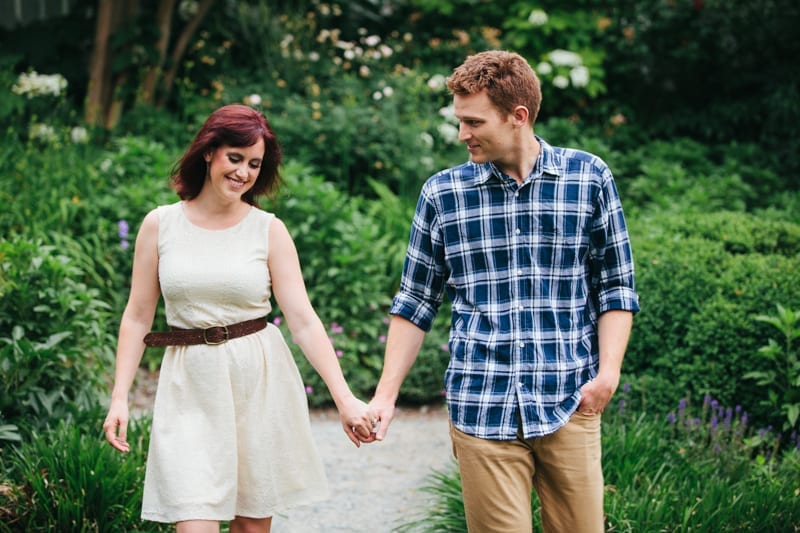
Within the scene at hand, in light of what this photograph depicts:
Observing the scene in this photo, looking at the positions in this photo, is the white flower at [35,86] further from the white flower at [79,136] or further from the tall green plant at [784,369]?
the tall green plant at [784,369]

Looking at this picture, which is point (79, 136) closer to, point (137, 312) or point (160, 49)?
point (160, 49)

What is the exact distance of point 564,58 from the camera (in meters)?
9.51

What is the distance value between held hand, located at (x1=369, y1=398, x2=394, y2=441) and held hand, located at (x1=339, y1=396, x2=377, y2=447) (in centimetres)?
2

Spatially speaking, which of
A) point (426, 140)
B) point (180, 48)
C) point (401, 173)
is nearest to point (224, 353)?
point (401, 173)

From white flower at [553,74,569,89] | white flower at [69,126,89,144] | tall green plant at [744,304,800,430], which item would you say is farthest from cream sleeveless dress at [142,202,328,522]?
white flower at [553,74,569,89]

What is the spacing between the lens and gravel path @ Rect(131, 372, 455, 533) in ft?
14.7

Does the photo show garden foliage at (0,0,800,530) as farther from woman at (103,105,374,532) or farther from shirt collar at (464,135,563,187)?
shirt collar at (464,135,563,187)

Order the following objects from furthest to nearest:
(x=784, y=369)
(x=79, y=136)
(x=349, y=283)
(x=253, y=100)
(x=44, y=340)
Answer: (x=253, y=100), (x=79, y=136), (x=349, y=283), (x=784, y=369), (x=44, y=340)

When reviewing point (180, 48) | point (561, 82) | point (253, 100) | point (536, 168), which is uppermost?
point (180, 48)

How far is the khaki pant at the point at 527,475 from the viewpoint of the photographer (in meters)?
2.79

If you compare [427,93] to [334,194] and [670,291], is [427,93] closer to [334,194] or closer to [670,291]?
[334,194]

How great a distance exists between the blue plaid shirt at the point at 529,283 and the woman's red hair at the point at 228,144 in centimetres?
63

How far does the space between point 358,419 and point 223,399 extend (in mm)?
450

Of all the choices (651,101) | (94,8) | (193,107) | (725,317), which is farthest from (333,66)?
(725,317)
